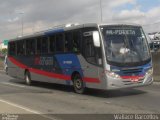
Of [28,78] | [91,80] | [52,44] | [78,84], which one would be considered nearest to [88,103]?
[91,80]

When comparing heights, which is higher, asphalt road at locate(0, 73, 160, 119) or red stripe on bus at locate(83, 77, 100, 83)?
red stripe on bus at locate(83, 77, 100, 83)

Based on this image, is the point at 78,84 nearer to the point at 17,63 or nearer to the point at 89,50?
the point at 89,50

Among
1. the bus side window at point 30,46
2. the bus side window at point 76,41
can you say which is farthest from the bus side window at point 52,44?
the bus side window at point 30,46

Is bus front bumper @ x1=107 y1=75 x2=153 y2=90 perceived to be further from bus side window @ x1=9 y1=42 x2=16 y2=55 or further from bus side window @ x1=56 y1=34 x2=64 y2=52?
bus side window @ x1=9 y1=42 x2=16 y2=55

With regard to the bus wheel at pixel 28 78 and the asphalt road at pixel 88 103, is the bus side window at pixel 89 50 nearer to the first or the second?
the asphalt road at pixel 88 103

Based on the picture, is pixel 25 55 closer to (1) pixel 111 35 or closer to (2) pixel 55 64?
(2) pixel 55 64

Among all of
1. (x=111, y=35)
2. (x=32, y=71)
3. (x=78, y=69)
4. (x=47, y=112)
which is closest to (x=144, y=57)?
(x=111, y=35)

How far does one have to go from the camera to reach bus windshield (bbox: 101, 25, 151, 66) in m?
15.4

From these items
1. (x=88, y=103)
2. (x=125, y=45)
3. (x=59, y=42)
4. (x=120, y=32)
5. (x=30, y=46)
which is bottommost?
(x=88, y=103)

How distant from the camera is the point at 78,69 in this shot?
56.1 ft

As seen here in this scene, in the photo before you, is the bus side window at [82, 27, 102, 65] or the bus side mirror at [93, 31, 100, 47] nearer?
the bus side mirror at [93, 31, 100, 47]

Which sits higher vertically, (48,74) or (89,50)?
(89,50)

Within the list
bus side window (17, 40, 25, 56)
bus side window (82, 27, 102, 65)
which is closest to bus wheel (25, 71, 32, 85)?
bus side window (17, 40, 25, 56)

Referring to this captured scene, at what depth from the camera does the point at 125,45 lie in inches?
615
